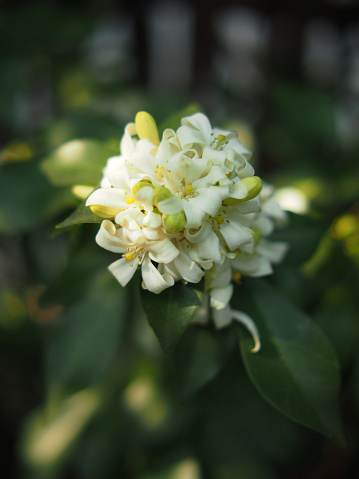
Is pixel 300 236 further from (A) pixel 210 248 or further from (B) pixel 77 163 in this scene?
(B) pixel 77 163

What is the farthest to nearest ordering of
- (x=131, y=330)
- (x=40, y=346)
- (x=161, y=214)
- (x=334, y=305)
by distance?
(x=40, y=346), (x=131, y=330), (x=334, y=305), (x=161, y=214)

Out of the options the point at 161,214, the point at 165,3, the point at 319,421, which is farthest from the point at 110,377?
the point at 165,3

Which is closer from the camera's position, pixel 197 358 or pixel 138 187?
pixel 138 187

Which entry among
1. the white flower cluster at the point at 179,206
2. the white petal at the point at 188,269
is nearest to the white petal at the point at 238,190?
the white flower cluster at the point at 179,206

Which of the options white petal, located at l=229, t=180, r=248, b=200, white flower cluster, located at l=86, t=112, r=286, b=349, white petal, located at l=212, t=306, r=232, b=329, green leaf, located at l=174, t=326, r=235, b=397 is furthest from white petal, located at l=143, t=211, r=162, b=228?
green leaf, located at l=174, t=326, r=235, b=397

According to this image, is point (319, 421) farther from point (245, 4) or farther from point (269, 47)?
point (245, 4)

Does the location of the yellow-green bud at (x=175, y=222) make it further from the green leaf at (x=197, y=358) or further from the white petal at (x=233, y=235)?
the green leaf at (x=197, y=358)

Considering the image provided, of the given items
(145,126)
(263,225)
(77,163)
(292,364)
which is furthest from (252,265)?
(77,163)
